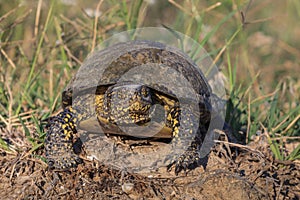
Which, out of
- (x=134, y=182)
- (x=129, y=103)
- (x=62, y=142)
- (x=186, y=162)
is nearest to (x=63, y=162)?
(x=62, y=142)

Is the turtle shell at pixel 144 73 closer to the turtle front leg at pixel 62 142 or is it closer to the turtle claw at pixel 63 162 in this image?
the turtle front leg at pixel 62 142

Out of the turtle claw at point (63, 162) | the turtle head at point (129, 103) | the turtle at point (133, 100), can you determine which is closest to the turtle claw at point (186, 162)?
the turtle at point (133, 100)

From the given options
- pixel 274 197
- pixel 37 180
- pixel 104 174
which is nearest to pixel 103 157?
pixel 104 174

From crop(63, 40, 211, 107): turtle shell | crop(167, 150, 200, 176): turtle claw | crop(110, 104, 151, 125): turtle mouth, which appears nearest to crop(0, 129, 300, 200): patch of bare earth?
crop(167, 150, 200, 176): turtle claw

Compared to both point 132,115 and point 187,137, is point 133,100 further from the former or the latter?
point 187,137

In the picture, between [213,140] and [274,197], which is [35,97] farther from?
[274,197]

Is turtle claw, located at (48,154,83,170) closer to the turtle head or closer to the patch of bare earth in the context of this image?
the patch of bare earth
